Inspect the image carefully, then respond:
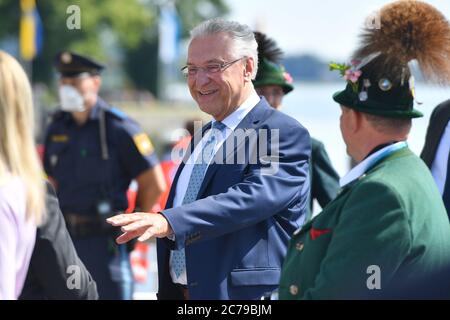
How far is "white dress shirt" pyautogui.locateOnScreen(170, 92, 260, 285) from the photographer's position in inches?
160

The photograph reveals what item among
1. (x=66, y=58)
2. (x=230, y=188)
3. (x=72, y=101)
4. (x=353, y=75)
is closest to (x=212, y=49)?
(x=230, y=188)

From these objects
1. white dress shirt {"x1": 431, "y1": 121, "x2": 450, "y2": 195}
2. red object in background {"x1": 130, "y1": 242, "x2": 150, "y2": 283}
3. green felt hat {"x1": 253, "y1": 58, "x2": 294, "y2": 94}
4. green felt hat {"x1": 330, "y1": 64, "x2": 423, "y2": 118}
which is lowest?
red object in background {"x1": 130, "y1": 242, "x2": 150, "y2": 283}

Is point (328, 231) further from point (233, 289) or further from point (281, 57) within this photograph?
point (281, 57)

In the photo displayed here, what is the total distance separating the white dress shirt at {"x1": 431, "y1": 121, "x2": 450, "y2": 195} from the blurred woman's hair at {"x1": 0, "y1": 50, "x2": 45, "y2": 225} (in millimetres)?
2223

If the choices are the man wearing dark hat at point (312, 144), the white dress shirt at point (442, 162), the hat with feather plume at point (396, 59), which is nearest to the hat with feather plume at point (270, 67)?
the man wearing dark hat at point (312, 144)

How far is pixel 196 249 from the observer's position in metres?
3.92

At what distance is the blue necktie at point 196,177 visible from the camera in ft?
→ 13.3

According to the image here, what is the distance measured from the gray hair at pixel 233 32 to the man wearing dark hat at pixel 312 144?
1.24m

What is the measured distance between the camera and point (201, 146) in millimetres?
4219

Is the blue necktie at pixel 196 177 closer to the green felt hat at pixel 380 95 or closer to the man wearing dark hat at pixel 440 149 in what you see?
the green felt hat at pixel 380 95

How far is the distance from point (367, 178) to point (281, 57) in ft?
9.07

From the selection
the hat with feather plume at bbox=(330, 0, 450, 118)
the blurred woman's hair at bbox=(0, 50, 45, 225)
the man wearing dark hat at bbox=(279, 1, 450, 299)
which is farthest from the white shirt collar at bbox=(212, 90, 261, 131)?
the blurred woman's hair at bbox=(0, 50, 45, 225)

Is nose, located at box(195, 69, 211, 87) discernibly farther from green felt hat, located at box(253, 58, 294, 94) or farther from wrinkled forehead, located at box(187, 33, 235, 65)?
green felt hat, located at box(253, 58, 294, 94)

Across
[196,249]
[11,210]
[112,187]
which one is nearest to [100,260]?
[112,187]
